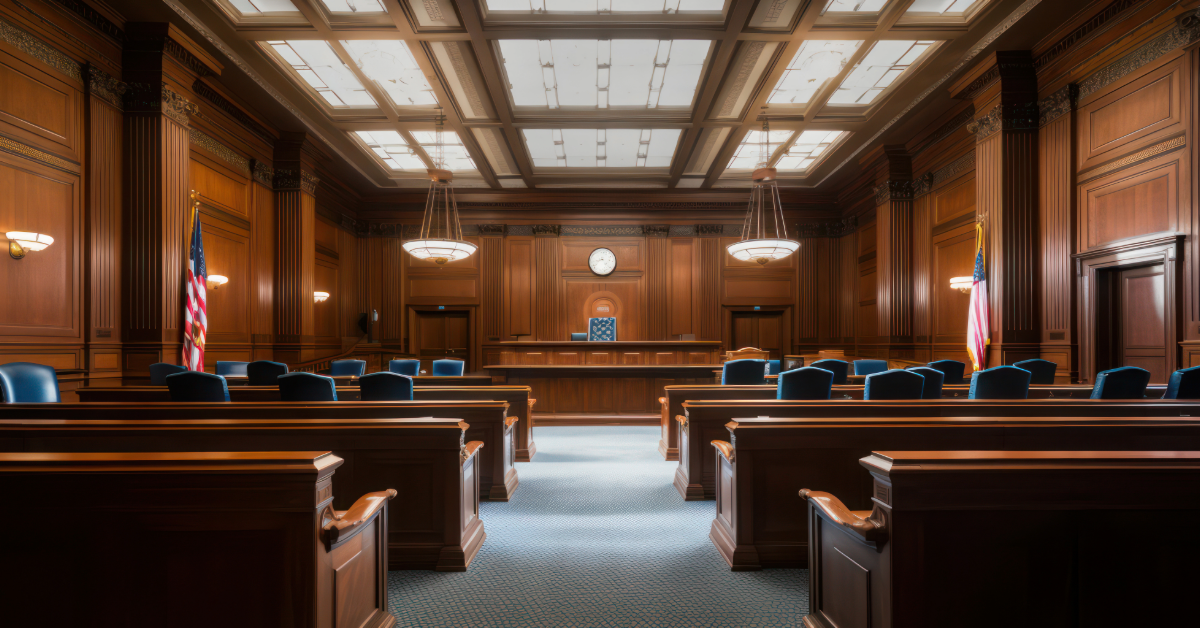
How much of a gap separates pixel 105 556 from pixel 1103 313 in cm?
793

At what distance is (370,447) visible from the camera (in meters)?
2.78

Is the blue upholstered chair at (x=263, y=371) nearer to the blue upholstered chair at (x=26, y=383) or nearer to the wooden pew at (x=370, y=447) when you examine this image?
the blue upholstered chair at (x=26, y=383)

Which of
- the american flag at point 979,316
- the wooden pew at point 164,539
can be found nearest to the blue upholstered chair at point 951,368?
the american flag at point 979,316

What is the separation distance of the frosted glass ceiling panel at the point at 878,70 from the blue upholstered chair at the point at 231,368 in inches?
340

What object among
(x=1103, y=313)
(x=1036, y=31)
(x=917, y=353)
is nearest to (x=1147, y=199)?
(x=1103, y=313)

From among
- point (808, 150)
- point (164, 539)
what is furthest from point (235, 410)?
point (808, 150)

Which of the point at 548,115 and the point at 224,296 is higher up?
the point at 548,115

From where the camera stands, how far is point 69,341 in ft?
17.9

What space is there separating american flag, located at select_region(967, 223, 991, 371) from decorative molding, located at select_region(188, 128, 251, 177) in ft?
32.5

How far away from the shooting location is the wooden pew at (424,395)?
4.53m

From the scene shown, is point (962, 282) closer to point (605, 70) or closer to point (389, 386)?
point (605, 70)

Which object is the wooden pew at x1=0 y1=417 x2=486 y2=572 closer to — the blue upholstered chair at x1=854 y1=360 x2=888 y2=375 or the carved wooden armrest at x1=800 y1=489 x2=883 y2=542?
the carved wooden armrest at x1=800 y1=489 x2=883 y2=542

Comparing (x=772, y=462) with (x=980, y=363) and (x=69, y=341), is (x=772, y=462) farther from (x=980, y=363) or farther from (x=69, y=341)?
(x=69, y=341)

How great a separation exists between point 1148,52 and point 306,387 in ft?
26.3
